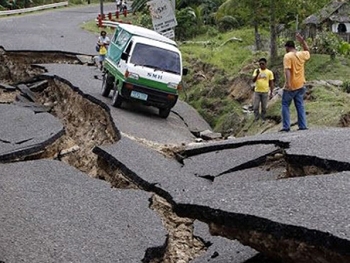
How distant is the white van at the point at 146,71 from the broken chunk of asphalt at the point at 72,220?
5.86m

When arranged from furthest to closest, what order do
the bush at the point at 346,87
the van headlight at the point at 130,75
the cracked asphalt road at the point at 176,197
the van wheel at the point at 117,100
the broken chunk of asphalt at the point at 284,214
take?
the bush at the point at 346,87
the van wheel at the point at 117,100
the van headlight at the point at 130,75
the cracked asphalt road at the point at 176,197
the broken chunk of asphalt at the point at 284,214

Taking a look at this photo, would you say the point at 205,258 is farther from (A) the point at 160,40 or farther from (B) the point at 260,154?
(A) the point at 160,40

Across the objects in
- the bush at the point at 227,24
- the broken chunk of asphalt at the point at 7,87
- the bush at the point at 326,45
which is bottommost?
the bush at the point at 227,24

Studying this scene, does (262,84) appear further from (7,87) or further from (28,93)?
(7,87)

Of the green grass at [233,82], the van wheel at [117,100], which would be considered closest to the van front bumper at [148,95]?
the van wheel at [117,100]

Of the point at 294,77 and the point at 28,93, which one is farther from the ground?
the point at 294,77

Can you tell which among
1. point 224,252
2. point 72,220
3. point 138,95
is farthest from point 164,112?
point 224,252

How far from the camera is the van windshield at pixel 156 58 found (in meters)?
17.2

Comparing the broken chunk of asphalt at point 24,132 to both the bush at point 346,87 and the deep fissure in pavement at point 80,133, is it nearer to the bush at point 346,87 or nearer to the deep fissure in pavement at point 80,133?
the deep fissure in pavement at point 80,133

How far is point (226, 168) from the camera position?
11.6 m

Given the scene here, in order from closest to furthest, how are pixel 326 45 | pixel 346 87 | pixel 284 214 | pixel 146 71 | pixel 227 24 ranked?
pixel 284 214
pixel 146 71
pixel 346 87
pixel 326 45
pixel 227 24

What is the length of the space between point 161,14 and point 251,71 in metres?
3.62

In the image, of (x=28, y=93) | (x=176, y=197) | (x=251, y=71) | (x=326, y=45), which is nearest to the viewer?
(x=176, y=197)

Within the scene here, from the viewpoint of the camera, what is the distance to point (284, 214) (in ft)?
21.6
